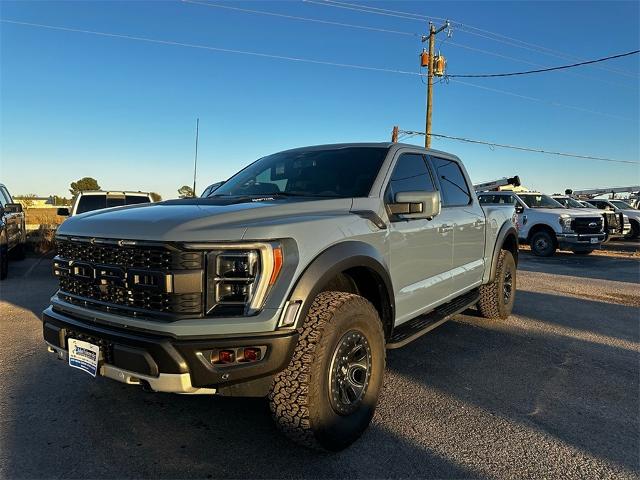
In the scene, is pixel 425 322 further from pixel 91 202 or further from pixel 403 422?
pixel 91 202

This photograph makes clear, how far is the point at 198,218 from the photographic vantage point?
8.07ft

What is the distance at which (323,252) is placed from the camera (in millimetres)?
2684

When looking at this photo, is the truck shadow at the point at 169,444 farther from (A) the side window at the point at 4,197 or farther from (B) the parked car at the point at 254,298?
(A) the side window at the point at 4,197

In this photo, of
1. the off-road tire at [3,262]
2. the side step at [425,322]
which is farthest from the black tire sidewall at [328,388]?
the off-road tire at [3,262]

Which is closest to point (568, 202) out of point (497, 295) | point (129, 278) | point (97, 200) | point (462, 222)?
point (497, 295)

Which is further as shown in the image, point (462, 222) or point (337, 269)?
point (462, 222)

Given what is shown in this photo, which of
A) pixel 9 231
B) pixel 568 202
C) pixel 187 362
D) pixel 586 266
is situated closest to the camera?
pixel 187 362

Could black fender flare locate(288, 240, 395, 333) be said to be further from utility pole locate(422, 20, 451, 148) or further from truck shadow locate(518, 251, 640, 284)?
utility pole locate(422, 20, 451, 148)

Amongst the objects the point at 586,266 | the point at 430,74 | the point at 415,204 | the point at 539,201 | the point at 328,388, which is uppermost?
the point at 430,74

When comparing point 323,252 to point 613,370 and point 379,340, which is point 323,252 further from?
point 613,370

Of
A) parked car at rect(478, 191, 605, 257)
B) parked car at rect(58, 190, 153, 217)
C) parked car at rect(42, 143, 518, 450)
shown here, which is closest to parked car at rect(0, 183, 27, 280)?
parked car at rect(58, 190, 153, 217)

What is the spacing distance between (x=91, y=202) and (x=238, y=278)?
8.43 metres

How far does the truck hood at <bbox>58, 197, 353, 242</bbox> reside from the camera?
238cm

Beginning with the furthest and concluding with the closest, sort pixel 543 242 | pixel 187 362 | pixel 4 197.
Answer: pixel 543 242 → pixel 4 197 → pixel 187 362
